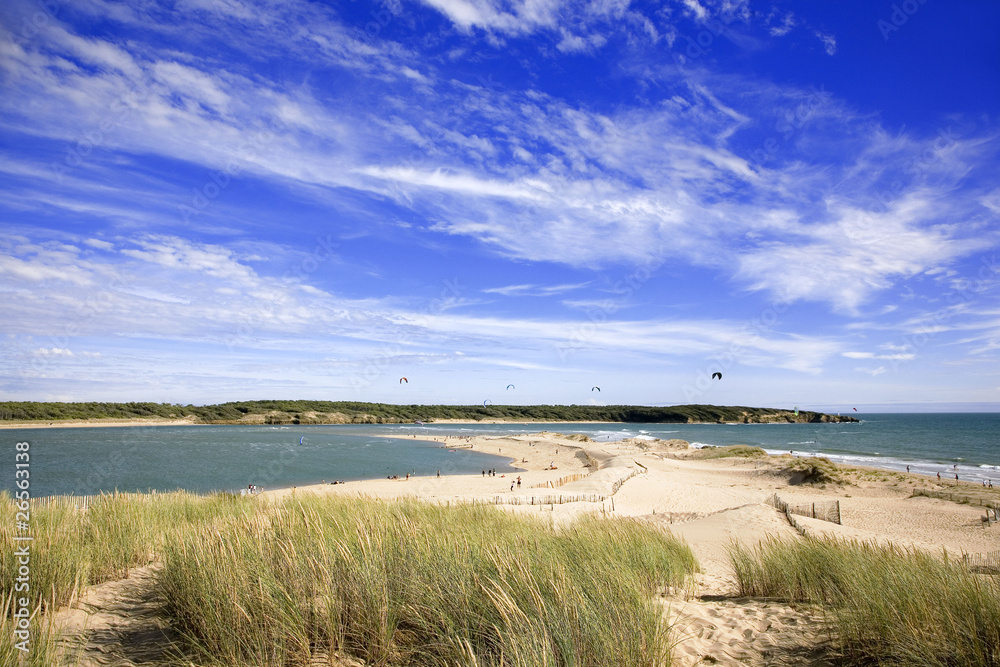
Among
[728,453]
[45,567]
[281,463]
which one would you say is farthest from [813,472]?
[281,463]

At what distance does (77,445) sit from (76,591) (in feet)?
206

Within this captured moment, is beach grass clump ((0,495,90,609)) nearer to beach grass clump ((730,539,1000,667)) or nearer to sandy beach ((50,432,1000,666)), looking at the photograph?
sandy beach ((50,432,1000,666))

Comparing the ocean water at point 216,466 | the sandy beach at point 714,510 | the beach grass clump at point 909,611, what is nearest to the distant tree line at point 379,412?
the ocean water at point 216,466

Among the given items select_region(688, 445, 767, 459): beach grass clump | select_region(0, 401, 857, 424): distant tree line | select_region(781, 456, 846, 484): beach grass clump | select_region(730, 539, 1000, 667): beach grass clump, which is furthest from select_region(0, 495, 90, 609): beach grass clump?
select_region(0, 401, 857, 424): distant tree line

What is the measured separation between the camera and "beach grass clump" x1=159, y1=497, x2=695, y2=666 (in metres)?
3.71

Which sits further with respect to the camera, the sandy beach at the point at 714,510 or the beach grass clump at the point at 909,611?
the sandy beach at the point at 714,510

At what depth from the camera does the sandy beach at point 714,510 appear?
4855 millimetres

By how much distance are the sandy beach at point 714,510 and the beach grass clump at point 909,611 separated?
0.35 meters

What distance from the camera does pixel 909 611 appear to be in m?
4.28

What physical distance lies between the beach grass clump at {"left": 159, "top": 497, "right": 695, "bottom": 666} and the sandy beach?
0.74 meters

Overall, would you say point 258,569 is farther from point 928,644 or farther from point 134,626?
point 928,644

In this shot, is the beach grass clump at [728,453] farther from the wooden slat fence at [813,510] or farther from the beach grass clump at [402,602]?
the beach grass clump at [402,602]

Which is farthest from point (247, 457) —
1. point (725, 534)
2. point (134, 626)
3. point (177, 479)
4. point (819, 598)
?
point (819, 598)

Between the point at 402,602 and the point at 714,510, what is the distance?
64.1 feet
